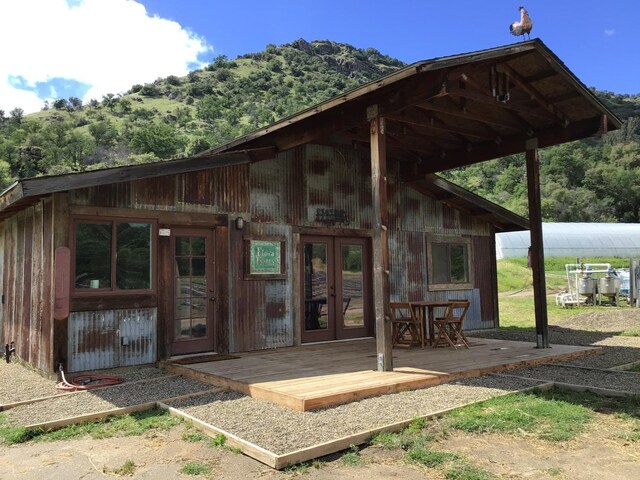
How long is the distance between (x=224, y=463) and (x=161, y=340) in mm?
3967

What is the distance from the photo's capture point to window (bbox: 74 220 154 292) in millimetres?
6727

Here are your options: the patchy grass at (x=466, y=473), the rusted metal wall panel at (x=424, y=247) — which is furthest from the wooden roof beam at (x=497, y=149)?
the patchy grass at (x=466, y=473)

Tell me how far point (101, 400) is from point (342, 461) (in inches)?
114

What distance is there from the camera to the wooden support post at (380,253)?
20.3 feet

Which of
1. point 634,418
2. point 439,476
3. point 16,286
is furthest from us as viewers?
point 16,286

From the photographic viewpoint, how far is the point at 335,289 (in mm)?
9344

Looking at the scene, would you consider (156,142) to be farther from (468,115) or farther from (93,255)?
(468,115)

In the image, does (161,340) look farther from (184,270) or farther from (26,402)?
(26,402)

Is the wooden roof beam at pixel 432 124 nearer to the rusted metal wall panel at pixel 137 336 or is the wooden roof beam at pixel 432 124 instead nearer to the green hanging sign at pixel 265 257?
the green hanging sign at pixel 265 257

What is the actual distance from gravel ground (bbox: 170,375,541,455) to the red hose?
4.34ft

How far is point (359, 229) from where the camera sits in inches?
384

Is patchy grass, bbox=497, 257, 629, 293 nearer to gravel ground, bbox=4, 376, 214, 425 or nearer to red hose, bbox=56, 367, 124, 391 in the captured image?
gravel ground, bbox=4, 376, 214, 425

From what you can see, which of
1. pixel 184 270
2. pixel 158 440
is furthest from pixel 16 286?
pixel 158 440

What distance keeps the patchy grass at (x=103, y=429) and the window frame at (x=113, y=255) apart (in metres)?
2.26
